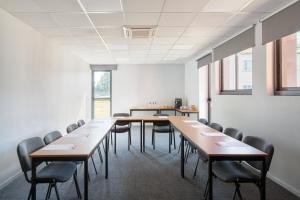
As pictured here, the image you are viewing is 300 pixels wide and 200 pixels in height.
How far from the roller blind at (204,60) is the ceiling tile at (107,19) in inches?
114

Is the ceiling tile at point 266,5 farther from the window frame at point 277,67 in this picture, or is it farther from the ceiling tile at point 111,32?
the ceiling tile at point 111,32

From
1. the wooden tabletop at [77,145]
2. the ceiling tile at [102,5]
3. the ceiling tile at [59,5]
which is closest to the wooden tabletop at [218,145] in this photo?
the wooden tabletop at [77,145]

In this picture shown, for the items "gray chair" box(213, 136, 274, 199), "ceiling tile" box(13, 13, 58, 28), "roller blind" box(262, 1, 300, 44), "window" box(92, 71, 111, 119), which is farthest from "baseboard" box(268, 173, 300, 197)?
"window" box(92, 71, 111, 119)

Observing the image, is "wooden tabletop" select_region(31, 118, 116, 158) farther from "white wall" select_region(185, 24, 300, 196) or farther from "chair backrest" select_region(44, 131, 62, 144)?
"white wall" select_region(185, 24, 300, 196)

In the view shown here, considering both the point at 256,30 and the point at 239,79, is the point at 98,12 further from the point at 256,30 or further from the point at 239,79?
the point at 239,79

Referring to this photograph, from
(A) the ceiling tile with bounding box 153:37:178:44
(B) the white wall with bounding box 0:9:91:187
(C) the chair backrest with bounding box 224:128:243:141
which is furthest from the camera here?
(A) the ceiling tile with bounding box 153:37:178:44

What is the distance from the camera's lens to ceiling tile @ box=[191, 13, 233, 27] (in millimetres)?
3352

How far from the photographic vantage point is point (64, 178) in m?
2.38

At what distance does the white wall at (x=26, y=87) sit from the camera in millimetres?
3217

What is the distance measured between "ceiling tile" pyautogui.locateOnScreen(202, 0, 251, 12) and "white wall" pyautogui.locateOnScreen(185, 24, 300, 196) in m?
0.85

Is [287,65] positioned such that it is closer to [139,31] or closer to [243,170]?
[243,170]

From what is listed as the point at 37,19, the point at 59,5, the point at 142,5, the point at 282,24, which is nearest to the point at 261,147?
the point at 282,24

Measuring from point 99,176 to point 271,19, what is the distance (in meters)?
3.58

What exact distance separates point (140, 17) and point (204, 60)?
129 inches
